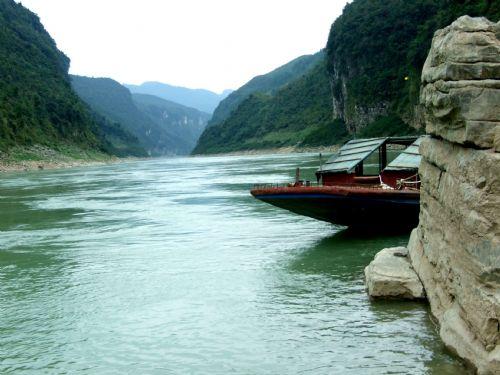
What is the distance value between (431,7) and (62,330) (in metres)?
141

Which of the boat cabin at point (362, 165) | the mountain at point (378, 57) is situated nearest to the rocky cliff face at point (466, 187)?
the boat cabin at point (362, 165)

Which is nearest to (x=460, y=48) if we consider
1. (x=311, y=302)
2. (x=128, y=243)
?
(x=311, y=302)

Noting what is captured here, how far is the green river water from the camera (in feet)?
27.5

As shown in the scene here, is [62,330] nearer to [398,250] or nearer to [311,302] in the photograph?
[311,302]

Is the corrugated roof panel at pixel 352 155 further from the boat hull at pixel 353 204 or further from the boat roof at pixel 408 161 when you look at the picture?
the boat hull at pixel 353 204

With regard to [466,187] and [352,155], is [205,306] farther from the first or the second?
[352,155]

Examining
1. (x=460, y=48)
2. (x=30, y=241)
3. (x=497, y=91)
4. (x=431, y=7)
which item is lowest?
(x=30, y=241)

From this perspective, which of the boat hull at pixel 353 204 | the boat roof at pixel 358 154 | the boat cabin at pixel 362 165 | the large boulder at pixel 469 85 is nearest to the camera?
the large boulder at pixel 469 85

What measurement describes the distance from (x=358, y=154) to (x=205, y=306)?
10434 millimetres

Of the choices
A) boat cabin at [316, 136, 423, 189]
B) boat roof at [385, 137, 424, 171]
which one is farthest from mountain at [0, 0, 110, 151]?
boat roof at [385, 137, 424, 171]

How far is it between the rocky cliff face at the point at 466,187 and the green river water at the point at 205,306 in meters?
0.72

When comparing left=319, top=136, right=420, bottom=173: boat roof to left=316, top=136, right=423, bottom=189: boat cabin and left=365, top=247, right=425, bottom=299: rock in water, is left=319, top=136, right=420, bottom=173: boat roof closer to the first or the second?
left=316, top=136, right=423, bottom=189: boat cabin

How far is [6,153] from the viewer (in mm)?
93500

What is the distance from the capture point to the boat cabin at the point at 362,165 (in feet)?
60.1
